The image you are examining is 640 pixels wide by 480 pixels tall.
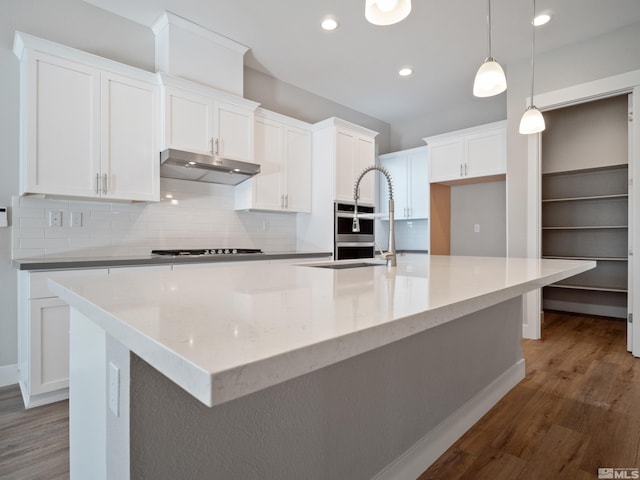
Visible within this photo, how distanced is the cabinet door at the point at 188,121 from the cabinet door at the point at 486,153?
310 cm

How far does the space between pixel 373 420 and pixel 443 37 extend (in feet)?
11.1

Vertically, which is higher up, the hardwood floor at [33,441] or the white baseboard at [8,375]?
the white baseboard at [8,375]

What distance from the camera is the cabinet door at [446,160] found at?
4590 millimetres

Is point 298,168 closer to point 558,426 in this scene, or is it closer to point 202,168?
point 202,168

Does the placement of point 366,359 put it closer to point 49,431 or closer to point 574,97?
point 49,431

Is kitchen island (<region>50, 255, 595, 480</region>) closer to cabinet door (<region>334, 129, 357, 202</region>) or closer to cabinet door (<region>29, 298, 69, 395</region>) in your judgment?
cabinet door (<region>29, 298, 69, 395</region>)

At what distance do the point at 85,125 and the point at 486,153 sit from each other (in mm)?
4083

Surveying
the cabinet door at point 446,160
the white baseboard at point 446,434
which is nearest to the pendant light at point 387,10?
the white baseboard at point 446,434

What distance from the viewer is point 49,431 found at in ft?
6.28

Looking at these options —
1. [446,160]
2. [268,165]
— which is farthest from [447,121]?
[268,165]

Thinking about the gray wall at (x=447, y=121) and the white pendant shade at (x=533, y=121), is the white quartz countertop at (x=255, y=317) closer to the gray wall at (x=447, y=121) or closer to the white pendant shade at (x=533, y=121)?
the white pendant shade at (x=533, y=121)

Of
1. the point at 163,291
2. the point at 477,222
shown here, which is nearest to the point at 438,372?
the point at 163,291

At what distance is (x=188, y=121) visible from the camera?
3.04 meters

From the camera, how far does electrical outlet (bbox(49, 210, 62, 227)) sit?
2.65m
